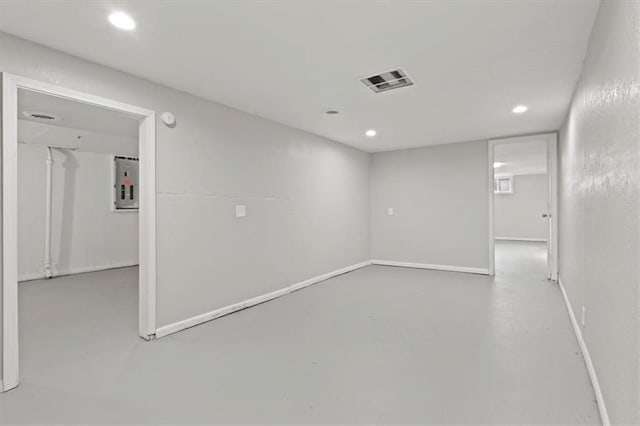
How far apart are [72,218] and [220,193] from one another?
424 centimetres

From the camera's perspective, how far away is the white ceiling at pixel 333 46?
1.89m

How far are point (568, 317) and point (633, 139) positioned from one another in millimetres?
2844

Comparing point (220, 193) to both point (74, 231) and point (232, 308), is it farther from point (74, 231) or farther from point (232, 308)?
point (74, 231)

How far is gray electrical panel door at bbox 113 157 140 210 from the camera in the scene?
258 inches

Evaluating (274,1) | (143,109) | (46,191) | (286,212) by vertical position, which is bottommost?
(286,212)

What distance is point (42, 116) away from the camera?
3814 mm

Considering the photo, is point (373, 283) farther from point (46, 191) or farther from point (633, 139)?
point (46, 191)

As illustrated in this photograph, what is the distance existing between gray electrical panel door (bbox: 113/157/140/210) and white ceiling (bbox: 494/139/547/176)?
23.7ft

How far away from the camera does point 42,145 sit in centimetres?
554

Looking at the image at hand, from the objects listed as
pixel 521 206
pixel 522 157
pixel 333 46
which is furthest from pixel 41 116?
pixel 521 206

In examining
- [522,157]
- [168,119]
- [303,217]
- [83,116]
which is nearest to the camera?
[168,119]

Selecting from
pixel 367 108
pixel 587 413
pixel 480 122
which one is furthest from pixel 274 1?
pixel 480 122

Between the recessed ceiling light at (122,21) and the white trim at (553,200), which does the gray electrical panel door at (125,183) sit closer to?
the recessed ceiling light at (122,21)

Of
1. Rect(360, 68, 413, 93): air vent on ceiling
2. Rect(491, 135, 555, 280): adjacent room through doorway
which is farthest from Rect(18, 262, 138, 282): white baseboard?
Rect(491, 135, 555, 280): adjacent room through doorway
